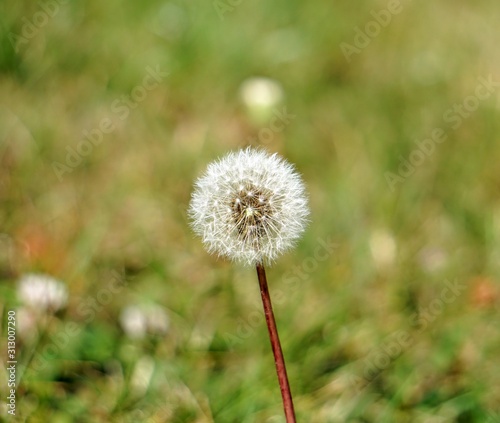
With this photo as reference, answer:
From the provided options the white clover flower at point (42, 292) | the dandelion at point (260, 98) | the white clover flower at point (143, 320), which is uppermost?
the dandelion at point (260, 98)

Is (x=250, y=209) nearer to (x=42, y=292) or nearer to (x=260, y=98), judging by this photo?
(x=42, y=292)

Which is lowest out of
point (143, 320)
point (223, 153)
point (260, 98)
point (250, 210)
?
point (250, 210)

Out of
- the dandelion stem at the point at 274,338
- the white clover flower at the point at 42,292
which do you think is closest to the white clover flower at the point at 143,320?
the white clover flower at the point at 42,292

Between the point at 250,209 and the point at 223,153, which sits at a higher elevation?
the point at 223,153

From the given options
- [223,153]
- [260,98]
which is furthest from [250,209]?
[260,98]

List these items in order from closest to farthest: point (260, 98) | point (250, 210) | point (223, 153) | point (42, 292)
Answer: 1. point (250, 210)
2. point (42, 292)
3. point (223, 153)
4. point (260, 98)

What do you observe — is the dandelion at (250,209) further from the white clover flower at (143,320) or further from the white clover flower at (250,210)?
the white clover flower at (143,320)

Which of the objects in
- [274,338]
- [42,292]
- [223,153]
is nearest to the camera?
[274,338]

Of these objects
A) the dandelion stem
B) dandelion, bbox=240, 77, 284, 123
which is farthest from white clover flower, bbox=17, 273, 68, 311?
dandelion, bbox=240, 77, 284, 123
